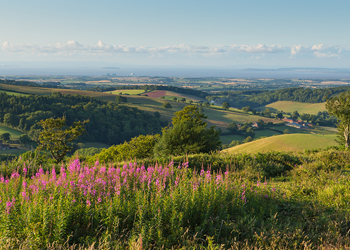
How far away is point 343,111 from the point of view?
80.8 ft

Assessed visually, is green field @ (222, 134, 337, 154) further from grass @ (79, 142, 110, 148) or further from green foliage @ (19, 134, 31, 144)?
green foliage @ (19, 134, 31, 144)

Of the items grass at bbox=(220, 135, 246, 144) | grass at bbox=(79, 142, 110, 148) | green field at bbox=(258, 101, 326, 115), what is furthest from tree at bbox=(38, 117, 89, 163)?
green field at bbox=(258, 101, 326, 115)

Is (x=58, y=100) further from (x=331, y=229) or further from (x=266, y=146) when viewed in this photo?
(x=331, y=229)

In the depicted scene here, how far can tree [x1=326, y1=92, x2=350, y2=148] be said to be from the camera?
24367 millimetres

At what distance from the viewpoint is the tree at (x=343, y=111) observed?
24.4 metres

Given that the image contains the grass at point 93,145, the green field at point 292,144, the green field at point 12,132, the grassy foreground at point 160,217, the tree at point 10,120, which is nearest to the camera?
the grassy foreground at point 160,217

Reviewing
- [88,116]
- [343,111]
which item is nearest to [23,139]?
[88,116]

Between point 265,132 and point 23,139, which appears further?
point 265,132

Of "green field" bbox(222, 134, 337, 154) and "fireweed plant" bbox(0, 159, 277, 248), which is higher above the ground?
"fireweed plant" bbox(0, 159, 277, 248)

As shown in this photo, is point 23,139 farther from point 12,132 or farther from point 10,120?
point 10,120

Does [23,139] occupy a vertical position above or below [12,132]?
below

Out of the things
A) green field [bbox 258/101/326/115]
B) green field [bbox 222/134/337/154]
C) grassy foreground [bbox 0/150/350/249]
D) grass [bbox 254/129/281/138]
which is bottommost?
grass [bbox 254/129/281/138]

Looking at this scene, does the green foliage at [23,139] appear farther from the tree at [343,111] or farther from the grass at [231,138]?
the tree at [343,111]

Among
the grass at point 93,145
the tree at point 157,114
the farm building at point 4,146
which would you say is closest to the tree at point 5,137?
the farm building at point 4,146
